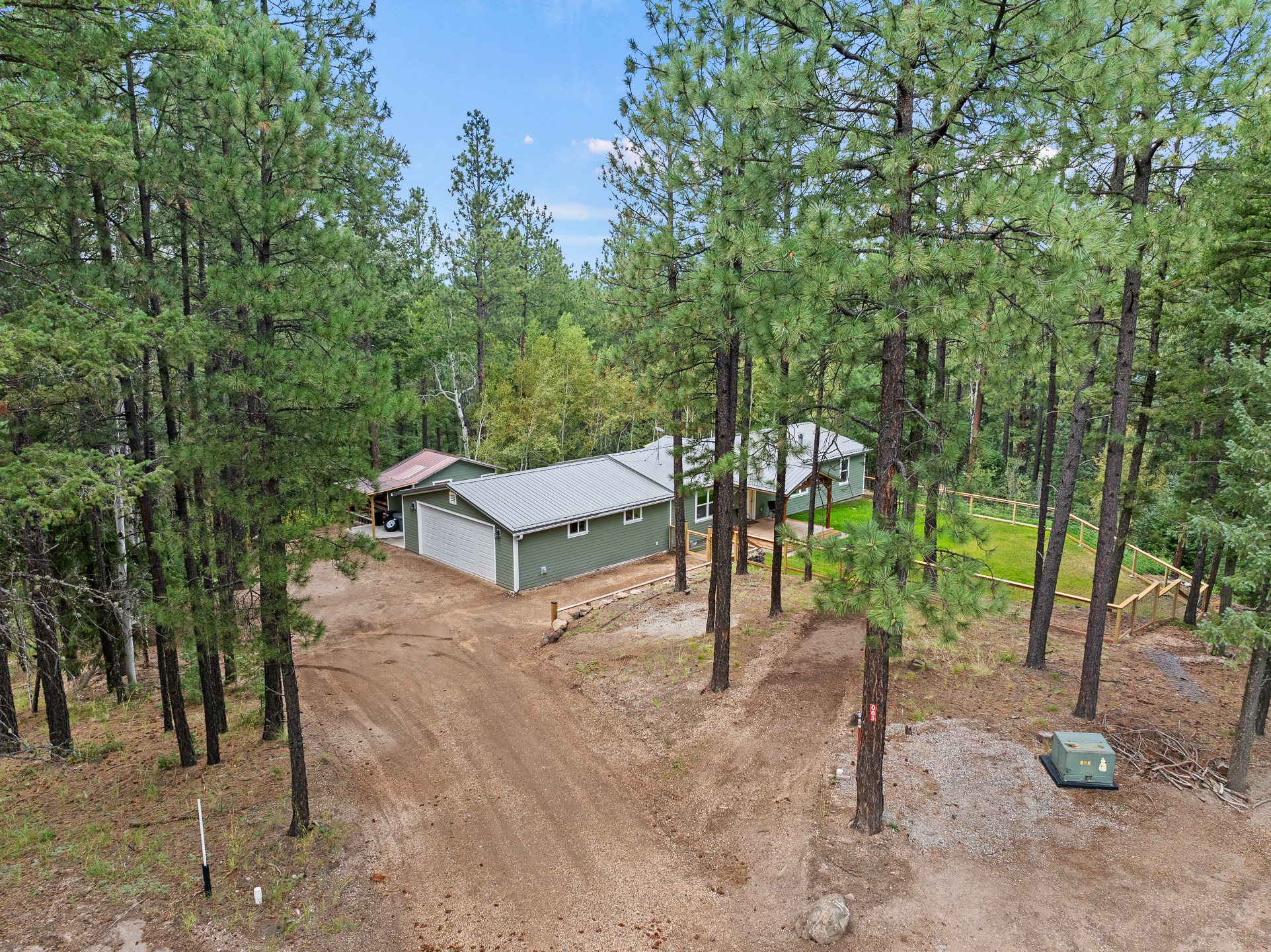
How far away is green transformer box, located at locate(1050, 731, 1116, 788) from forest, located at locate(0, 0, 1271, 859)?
1.52 meters

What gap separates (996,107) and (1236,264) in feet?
25.8

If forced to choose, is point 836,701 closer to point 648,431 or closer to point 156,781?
point 156,781

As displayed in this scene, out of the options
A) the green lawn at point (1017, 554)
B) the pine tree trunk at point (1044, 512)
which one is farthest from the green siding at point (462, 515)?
the pine tree trunk at point (1044, 512)

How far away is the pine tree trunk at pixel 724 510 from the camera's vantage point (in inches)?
451

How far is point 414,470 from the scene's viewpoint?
24.1 meters

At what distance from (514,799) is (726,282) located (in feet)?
23.9

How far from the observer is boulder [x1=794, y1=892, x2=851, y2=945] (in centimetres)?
642

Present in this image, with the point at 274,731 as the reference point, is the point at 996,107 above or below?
above

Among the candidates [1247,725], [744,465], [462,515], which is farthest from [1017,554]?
[462,515]

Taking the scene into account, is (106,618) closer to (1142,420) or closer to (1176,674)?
(1176,674)

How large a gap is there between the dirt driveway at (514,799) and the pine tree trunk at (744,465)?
4.17m

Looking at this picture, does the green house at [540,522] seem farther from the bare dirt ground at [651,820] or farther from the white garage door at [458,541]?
the bare dirt ground at [651,820]

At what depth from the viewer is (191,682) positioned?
13180mm

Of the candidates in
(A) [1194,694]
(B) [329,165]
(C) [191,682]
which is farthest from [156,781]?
(A) [1194,694]
